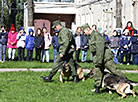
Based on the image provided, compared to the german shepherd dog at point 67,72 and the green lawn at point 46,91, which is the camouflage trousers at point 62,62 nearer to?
the german shepherd dog at point 67,72

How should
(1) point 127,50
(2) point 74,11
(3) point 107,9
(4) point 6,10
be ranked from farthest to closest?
(4) point 6,10
(2) point 74,11
(3) point 107,9
(1) point 127,50

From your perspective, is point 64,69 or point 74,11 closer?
point 64,69

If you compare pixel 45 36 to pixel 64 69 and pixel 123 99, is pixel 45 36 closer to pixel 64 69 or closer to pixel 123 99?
pixel 64 69

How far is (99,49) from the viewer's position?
30.2 feet

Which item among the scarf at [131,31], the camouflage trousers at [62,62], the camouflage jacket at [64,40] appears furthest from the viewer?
the scarf at [131,31]

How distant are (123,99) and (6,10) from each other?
5195 centimetres

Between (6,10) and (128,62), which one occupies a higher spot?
(6,10)

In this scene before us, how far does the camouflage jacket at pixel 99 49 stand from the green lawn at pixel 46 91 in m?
1.02

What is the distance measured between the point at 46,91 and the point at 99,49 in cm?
203

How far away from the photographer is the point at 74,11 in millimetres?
47062

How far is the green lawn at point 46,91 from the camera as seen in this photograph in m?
8.86

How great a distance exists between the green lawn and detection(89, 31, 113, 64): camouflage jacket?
3.35 feet

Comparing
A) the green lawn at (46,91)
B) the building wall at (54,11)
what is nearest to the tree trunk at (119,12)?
the green lawn at (46,91)

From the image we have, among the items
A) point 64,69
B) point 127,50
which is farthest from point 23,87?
point 127,50
